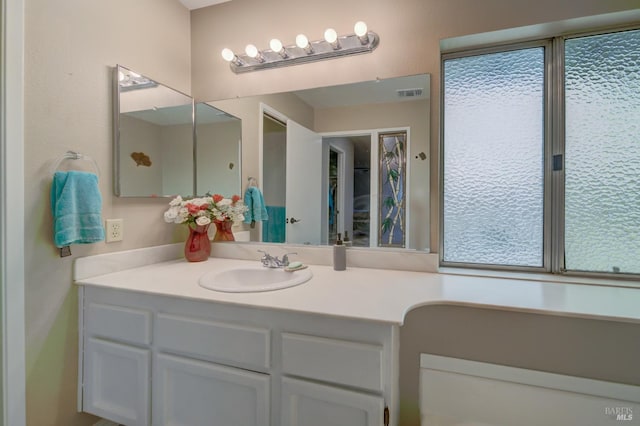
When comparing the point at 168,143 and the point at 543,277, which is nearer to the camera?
the point at 543,277

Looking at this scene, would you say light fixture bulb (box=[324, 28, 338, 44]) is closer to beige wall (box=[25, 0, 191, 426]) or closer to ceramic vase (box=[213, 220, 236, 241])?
beige wall (box=[25, 0, 191, 426])

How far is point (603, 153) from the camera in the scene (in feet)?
4.57

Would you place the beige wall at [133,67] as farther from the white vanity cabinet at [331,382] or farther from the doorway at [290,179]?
the white vanity cabinet at [331,382]

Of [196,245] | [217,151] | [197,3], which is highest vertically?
[197,3]

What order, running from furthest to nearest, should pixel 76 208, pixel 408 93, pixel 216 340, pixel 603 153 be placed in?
1. pixel 408 93
2. pixel 603 153
3. pixel 76 208
4. pixel 216 340

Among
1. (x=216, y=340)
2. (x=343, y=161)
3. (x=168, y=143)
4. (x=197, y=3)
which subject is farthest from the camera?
(x=197, y=3)

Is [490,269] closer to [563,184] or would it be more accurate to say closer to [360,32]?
[563,184]

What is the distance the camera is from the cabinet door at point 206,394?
1043mm

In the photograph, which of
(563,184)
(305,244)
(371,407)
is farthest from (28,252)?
(563,184)

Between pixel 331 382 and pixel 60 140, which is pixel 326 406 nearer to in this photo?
pixel 331 382

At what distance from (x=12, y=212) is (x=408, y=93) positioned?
1.75 meters

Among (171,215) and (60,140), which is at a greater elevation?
(60,140)

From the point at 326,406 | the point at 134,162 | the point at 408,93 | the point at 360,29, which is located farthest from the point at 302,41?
the point at 326,406

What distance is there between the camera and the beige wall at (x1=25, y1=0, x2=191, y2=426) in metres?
1.16
